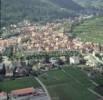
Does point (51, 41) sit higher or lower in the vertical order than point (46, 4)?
lower

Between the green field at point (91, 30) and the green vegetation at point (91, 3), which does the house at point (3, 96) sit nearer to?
the green field at point (91, 30)

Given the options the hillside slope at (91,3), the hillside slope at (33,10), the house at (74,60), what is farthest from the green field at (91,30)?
the hillside slope at (91,3)

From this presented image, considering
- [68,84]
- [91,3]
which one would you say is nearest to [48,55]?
[68,84]

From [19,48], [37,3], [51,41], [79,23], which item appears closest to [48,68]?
[19,48]

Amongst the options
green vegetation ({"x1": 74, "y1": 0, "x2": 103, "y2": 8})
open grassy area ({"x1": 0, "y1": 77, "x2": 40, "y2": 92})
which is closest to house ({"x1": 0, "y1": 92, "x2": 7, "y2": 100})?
open grassy area ({"x1": 0, "y1": 77, "x2": 40, "y2": 92})

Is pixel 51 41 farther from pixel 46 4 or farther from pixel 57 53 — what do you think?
pixel 46 4

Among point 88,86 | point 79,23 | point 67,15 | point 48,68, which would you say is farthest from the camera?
point 67,15
